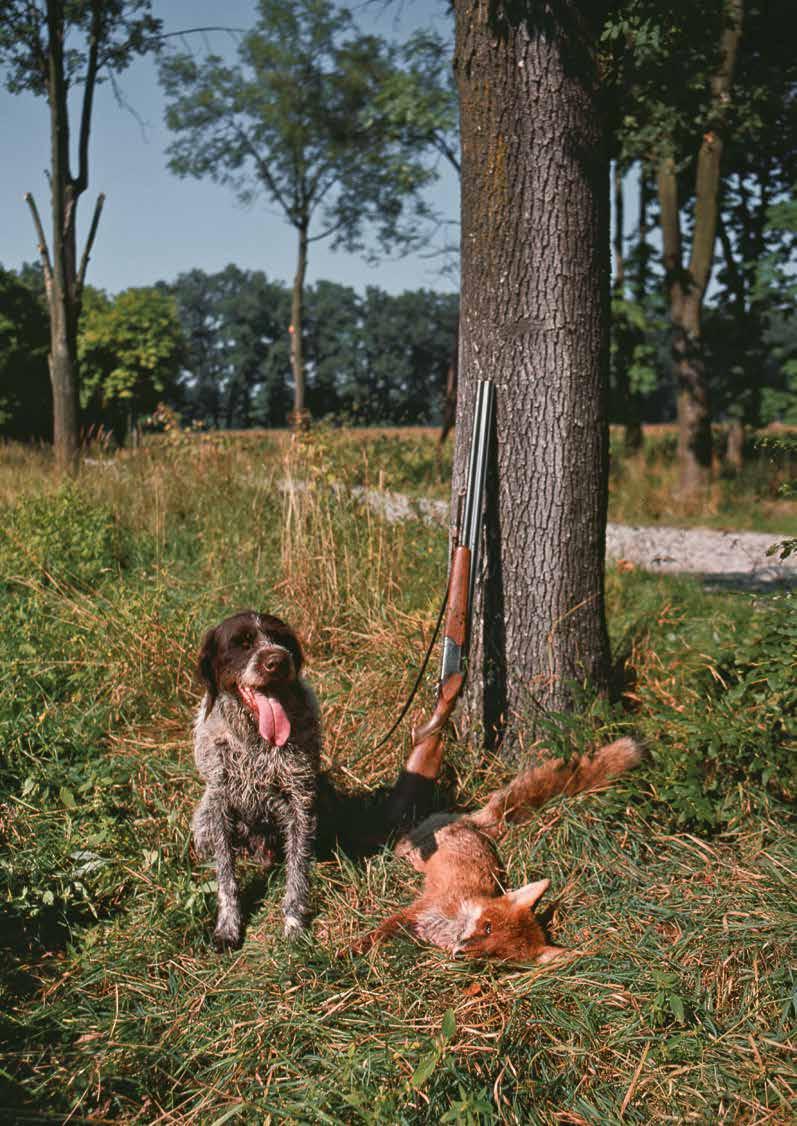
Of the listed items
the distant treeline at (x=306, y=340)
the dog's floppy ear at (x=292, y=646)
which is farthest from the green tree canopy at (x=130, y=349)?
the distant treeline at (x=306, y=340)

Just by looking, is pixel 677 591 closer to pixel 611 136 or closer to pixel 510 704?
pixel 510 704

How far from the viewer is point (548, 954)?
260 cm

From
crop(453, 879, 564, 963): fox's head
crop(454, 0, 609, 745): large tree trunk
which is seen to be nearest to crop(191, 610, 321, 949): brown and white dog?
crop(453, 879, 564, 963): fox's head

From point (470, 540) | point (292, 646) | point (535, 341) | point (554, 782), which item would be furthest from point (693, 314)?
point (292, 646)

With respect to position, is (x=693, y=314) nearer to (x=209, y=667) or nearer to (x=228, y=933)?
(x=209, y=667)

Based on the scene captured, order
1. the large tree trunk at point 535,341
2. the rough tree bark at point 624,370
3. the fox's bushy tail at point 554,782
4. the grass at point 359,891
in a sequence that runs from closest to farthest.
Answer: the grass at point 359,891, the fox's bushy tail at point 554,782, the large tree trunk at point 535,341, the rough tree bark at point 624,370

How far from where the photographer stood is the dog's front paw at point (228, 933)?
2.90 meters

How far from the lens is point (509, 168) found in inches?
138

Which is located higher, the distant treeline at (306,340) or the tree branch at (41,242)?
the distant treeline at (306,340)

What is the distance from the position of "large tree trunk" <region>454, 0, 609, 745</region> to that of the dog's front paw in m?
1.33

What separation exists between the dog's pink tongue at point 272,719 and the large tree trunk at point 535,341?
1.09m

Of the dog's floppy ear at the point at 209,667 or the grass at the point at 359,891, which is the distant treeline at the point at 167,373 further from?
the dog's floppy ear at the point at 209,667

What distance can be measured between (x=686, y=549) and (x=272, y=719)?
276 inches

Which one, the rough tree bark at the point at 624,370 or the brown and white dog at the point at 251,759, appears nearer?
the brown and white dog at the point at 251,759
